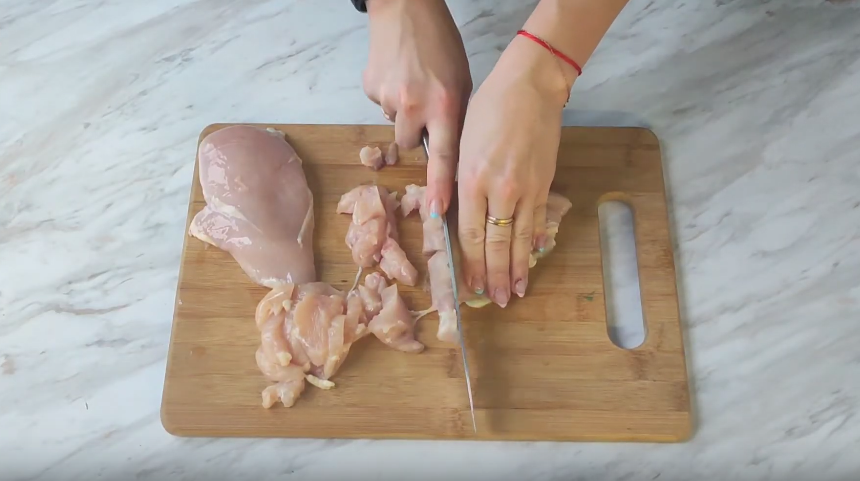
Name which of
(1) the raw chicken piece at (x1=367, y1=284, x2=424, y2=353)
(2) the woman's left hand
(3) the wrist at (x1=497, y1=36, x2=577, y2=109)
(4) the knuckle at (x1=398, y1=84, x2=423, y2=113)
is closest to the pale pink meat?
(1) the raw chicken piece at (x1=367, y1=284, x2=424, y2=353)

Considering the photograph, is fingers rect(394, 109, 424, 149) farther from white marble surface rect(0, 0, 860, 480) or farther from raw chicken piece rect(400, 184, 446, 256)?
white marble surface rect(0, 0, 860, 480)

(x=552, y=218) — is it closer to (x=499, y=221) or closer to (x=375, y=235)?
(x=499, y=221)

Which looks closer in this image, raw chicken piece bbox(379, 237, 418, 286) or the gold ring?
the gold ring

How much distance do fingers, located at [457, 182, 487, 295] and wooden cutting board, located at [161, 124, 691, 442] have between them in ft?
0.24

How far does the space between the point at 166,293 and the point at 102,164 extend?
38 cm

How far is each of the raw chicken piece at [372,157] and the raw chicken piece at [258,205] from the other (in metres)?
0.13

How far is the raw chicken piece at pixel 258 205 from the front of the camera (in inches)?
57.2

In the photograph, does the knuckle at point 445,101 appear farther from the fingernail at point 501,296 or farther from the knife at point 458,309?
the fingernail at point 501,296

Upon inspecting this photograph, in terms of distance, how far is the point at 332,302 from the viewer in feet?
4.57

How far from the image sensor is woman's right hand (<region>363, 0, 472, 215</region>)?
4.41 feet

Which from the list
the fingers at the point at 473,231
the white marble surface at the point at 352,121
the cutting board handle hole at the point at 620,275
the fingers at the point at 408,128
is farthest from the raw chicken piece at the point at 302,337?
the cutting board handle hole at the point at 620,275

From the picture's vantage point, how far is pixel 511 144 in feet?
4.11

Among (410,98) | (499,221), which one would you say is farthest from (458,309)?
(410,98)

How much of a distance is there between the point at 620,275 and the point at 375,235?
0.51m
